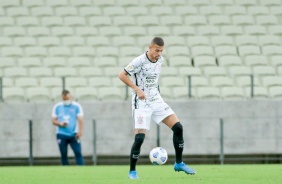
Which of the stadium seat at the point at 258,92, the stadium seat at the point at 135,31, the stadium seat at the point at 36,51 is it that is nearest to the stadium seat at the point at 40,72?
the stadium seat at the point at 36,51

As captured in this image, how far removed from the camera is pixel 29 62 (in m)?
21.1

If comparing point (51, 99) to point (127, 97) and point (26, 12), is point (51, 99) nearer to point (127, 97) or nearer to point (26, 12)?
point (127, 97)

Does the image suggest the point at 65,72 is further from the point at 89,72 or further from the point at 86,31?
the point at 86,31

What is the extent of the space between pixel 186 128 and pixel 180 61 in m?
2.25

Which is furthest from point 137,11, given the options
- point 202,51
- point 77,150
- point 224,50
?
point 77,150

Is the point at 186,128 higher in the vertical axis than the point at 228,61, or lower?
lower

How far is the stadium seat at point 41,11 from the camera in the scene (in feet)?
75.6

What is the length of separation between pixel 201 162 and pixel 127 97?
2.41 meters

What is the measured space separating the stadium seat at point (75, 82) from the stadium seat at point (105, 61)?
32.1 inches

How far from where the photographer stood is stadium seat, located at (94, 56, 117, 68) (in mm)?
21203

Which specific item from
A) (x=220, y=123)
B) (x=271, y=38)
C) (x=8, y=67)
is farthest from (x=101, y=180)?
(x=271, y=38)

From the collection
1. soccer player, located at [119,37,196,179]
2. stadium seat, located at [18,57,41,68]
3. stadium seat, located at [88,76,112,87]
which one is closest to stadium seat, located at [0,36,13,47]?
stadium seat, located at [18,57,41,68]

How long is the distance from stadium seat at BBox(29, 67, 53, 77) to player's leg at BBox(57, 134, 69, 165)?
2450mm

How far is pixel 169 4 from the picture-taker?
933 inches
